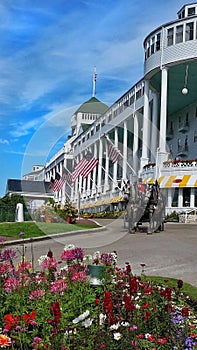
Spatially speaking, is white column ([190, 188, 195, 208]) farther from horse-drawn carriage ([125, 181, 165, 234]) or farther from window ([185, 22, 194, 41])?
horse-drawn carriage ([125, 181, 165, 234])

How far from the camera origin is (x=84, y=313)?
147 inches

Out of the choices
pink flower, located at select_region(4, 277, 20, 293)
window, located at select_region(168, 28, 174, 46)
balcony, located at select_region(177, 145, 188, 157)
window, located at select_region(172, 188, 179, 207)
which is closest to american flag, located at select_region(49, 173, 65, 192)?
pink flower, located at select_region(4, 277, 20, 293)

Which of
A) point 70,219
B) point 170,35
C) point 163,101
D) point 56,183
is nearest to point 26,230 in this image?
point 56,183

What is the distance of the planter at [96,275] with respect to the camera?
5834 millimetres

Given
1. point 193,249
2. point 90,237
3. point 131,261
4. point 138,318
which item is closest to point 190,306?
point 138,318

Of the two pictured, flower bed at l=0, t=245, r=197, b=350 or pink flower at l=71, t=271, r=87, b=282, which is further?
pink flower at l=71, t=271, r=87, b=282

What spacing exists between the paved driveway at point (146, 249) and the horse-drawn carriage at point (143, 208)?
0.81m

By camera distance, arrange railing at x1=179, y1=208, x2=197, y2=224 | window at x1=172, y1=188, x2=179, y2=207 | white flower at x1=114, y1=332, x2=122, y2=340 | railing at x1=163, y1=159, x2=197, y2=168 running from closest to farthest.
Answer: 1. white flower at x1=114, y1=332, x2=122, y2=340
2. railing at x1=179, y1=208, x2=197, y2=224
3. railing at x1=163, y1=159, x2=197, y2=168
4. window at x1=172, y1=188, x2=179, y2=207

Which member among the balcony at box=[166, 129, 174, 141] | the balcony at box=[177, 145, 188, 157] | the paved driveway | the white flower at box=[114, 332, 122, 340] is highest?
the balcony at box=[166, 129, 174, 141]

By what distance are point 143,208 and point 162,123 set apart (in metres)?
21.5

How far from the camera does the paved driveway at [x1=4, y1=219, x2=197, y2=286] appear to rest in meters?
10.5

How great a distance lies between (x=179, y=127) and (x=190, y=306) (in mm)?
44591

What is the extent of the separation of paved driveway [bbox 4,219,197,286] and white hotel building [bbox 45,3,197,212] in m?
7.89

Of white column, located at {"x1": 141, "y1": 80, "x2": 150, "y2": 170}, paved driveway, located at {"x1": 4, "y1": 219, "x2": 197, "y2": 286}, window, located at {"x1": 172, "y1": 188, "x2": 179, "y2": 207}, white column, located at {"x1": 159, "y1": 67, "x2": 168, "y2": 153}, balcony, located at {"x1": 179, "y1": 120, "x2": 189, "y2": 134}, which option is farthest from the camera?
balcony, located at {"x1": 179, "y1": 120, "x2": 189, "y2": 134}
